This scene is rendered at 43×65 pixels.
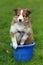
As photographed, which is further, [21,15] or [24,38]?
[24,38]

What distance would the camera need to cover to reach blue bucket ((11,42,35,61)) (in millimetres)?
6441

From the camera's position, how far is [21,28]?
6461mm

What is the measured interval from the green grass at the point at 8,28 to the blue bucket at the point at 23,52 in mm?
116

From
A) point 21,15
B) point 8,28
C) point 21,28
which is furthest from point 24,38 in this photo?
point 8,28

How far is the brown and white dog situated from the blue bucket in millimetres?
153

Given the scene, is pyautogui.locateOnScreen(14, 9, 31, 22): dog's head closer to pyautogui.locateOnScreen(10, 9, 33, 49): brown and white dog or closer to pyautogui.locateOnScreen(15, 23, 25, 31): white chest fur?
pyautogui.locateOnScreen(10, 9, 33, 49): brown and white dog

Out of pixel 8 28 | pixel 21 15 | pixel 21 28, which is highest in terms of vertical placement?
pixel 21 15

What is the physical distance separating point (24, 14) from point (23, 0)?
8705mm

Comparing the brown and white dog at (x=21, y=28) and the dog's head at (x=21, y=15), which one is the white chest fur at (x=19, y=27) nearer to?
the brown and white dog at (x=21, y=28)

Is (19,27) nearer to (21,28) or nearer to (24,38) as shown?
(21,28)

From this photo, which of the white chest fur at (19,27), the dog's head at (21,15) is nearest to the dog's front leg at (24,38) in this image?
the white chest fur at (19,27)

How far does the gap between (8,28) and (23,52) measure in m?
2.88

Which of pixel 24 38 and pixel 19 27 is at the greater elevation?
pixel 19 27

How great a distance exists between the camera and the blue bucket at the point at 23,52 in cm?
644
